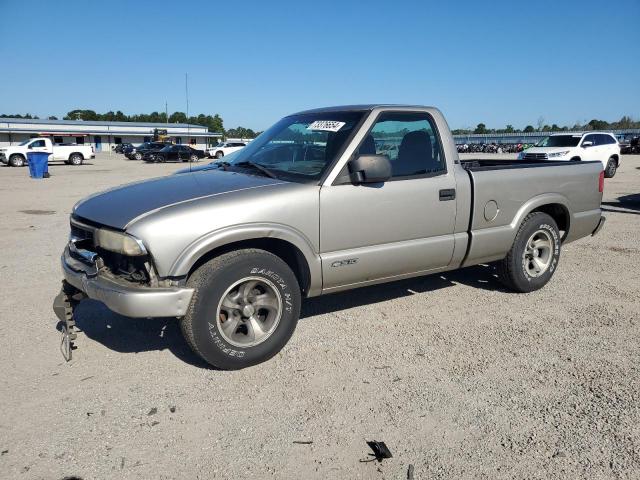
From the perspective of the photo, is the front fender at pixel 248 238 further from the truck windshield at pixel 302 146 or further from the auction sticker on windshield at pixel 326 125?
the auction sticker on windshield at pixel 326 125

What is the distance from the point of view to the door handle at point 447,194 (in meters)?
4.36

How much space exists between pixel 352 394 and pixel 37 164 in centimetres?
2315

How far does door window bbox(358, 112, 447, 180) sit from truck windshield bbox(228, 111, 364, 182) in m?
0.23

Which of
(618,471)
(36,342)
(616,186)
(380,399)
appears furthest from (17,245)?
(616,186)

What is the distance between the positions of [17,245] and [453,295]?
21.2 feet

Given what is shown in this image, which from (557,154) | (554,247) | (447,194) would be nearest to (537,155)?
(557,154)

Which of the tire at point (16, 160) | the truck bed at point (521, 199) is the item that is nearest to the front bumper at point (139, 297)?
the truck bed at point (521, 199)

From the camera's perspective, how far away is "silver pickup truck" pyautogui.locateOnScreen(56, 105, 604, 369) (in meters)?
3.27

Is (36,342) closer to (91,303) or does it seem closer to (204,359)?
(91,303)

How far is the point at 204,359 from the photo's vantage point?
3441 millimetres

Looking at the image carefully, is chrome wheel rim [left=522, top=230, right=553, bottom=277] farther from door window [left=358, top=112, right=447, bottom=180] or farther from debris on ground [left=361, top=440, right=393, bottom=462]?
debris on ground [left=361, top=440, right=393, bottom=462]

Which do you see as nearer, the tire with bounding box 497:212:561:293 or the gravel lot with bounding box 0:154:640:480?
the gravel lot with bounding box 0:154:640:480

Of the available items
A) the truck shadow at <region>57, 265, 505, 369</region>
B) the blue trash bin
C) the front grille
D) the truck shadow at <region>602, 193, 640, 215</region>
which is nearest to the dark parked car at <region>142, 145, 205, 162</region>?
the blue trash bin

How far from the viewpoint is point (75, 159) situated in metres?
35.7
